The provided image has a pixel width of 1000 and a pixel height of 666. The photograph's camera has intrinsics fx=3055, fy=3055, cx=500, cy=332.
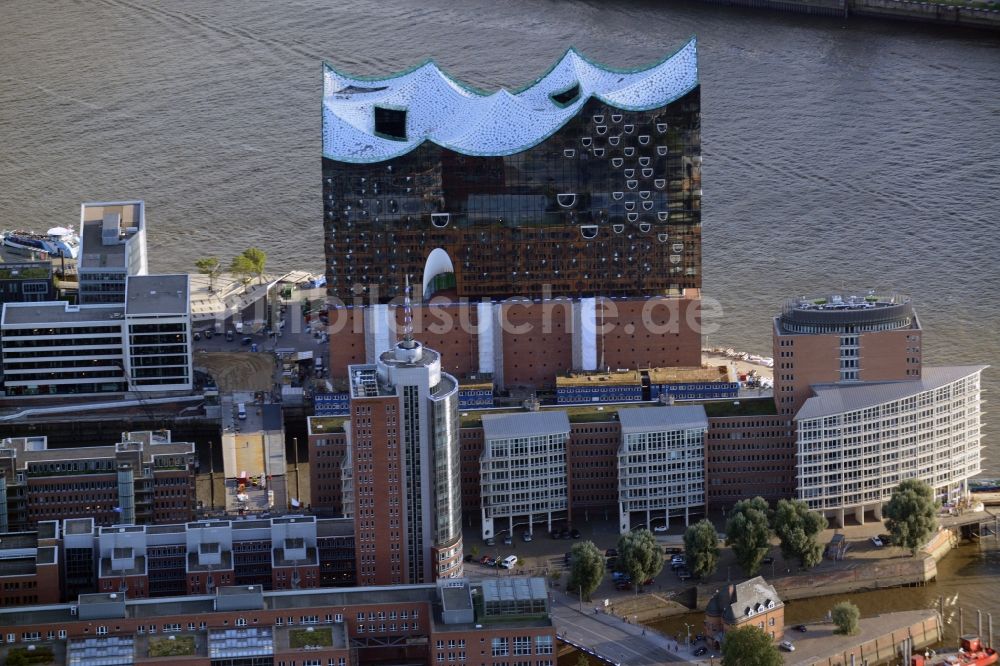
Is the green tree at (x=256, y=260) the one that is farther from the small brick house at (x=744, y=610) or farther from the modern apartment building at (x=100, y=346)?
the small brick house at (x=744, y=610)

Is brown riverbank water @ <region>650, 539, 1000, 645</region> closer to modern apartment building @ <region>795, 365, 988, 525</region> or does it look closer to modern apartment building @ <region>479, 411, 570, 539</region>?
modern apartment building @ <region>795, 365, 988, 525</region>

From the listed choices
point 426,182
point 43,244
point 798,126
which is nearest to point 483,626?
point 426,182

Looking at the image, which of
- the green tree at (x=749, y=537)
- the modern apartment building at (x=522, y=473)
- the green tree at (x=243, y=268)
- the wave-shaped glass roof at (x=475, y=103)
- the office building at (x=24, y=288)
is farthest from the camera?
the green tree at (x=243, y=268)

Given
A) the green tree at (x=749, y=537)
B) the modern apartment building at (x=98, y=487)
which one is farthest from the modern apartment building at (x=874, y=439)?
the modern apartment building at (x=98, y=487)

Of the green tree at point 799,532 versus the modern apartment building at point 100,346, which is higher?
the modern apartment building at point 100,346

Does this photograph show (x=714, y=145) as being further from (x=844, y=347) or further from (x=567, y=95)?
(x=844, y=347)

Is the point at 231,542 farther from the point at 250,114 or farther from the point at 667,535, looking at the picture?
the point at 250,114

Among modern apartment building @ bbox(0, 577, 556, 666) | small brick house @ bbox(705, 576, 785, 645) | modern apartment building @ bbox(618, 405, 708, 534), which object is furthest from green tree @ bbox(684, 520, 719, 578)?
modern apartment building @ bbox(0, 577, 556, 666)
